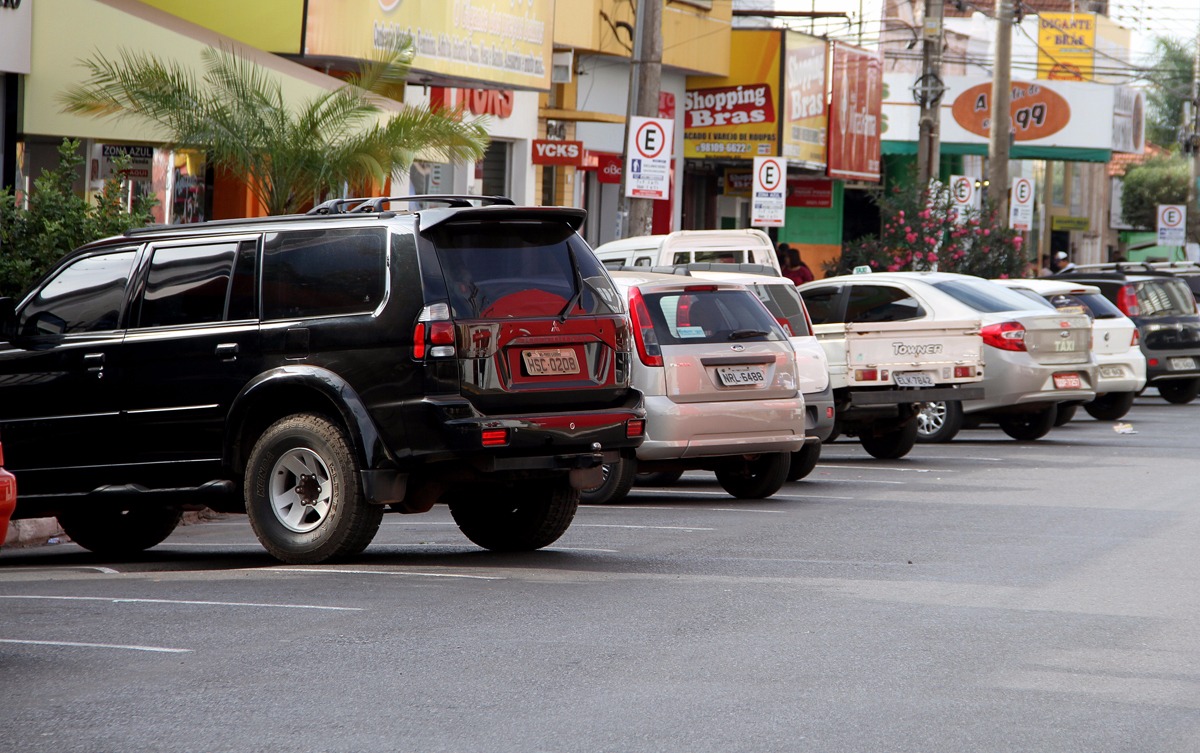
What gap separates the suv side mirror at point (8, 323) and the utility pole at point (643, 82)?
12.7m

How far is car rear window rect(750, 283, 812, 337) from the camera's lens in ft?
51.8

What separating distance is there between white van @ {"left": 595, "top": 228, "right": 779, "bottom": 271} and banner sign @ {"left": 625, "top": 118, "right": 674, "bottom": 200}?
8.16 ft

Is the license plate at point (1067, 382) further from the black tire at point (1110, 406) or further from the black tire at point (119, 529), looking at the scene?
the black tire at point (119, 529)

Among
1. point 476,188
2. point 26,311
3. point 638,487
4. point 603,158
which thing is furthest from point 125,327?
point 603,158

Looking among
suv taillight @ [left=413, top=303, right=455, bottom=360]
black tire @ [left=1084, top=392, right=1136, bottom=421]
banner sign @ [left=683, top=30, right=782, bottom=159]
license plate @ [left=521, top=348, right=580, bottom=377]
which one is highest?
banner sign @ [left=683, top=30, right=782, bottom=159]

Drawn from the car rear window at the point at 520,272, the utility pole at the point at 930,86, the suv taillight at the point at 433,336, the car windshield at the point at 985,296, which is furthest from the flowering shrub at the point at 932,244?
the suv taillight at the point at 433,336

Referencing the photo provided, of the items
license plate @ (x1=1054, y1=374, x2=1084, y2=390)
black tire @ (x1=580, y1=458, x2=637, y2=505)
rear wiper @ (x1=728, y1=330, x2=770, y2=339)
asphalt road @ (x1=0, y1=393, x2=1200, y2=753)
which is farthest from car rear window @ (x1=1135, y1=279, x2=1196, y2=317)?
black tire @ (x1=580, y1=458, x2=637, y2=505)

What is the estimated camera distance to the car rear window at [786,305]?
1577 cm

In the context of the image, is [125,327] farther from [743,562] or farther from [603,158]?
[603,158]

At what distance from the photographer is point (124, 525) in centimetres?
1192

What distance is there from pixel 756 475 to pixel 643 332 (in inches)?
74.2

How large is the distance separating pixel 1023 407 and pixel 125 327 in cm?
1152

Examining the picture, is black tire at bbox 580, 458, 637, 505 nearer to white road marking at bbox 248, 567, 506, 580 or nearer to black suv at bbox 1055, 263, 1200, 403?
white road marking at bbox 248, 567, 506, 580

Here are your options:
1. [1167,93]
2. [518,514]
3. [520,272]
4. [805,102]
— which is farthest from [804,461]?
[1167,93]
